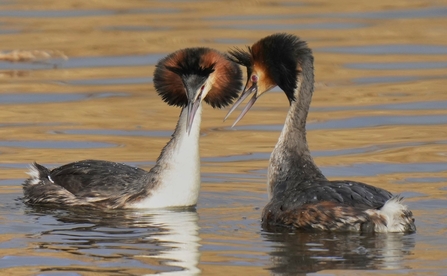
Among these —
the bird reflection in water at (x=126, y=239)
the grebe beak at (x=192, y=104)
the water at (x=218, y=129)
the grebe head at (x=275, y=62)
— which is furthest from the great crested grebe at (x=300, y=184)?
the bird reflection in water at (x=126, y=239)

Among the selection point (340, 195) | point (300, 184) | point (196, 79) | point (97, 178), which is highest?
point (196, 79)

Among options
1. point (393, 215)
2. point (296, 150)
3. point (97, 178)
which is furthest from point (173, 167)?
→ point (393, 215)

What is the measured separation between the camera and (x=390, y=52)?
1942 cm

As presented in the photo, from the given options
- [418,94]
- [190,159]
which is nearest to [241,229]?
[190,159]

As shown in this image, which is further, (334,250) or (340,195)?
(340,195)

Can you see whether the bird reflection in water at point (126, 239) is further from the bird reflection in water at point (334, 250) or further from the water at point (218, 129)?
the bird reflection in water at point (334, 250)

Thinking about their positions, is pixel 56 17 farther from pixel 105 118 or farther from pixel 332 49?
pixel 105 118

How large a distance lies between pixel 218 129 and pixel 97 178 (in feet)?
12.4

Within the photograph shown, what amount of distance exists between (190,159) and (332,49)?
A: 347 inches

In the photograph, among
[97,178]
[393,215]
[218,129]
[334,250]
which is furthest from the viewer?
[218,129]

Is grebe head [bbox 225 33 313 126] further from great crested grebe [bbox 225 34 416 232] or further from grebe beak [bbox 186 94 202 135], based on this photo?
grebe beak [bbox 186 94 202 135]

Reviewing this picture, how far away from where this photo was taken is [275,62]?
10688 mm

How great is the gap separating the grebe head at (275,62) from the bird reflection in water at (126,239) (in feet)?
3.68

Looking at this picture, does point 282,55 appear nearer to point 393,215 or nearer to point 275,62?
point 275,62
